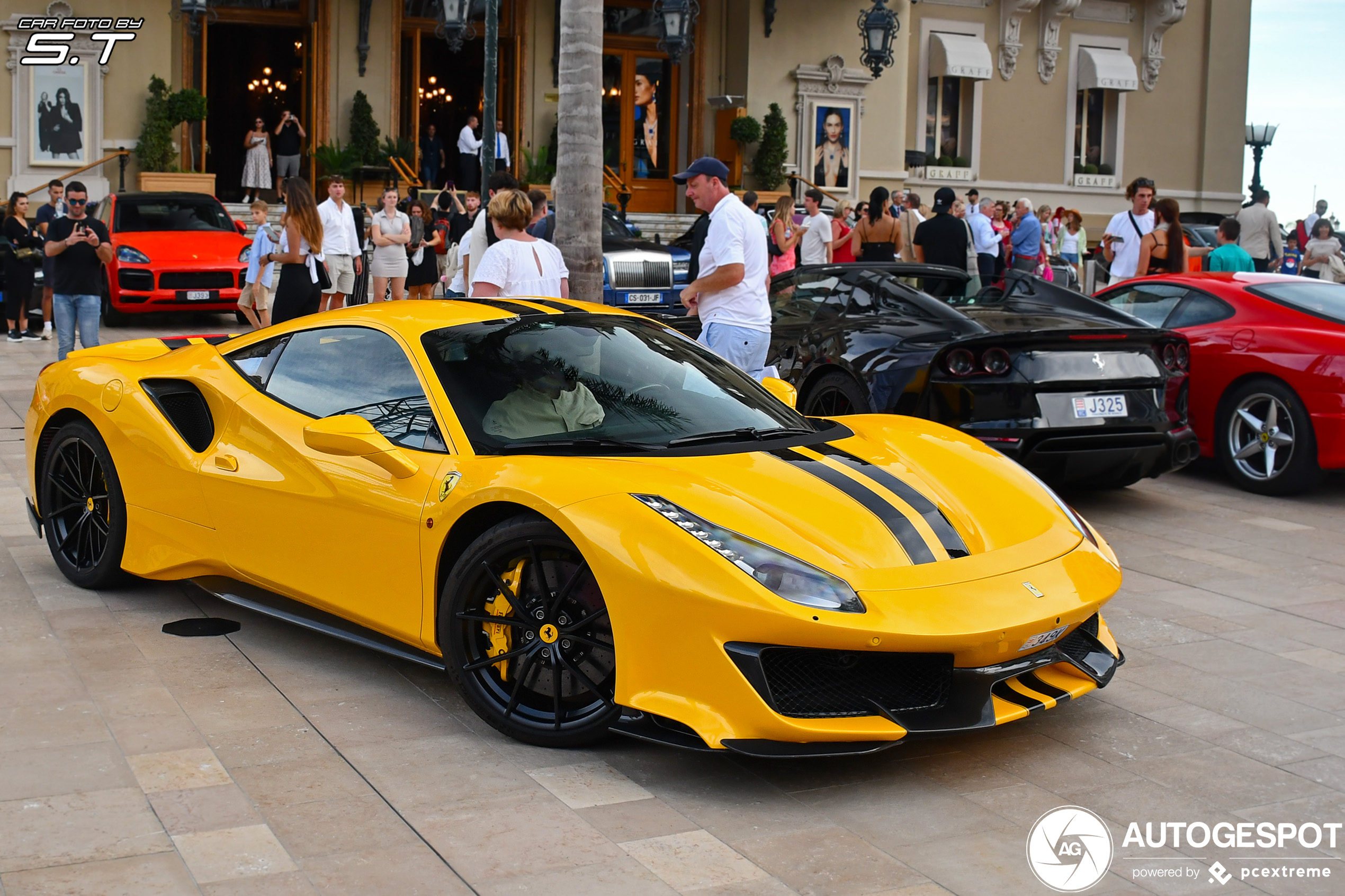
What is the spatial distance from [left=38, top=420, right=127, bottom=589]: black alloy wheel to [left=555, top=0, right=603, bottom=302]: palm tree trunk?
397 cm

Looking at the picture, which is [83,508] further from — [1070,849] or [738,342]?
[1070,849]

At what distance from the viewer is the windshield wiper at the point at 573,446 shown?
452cm

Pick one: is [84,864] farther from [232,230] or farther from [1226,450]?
[232,230]

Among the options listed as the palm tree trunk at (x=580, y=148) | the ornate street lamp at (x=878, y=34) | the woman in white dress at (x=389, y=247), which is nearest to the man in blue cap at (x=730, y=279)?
the palm tree trunk at (x=580, y=148)

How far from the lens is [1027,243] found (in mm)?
17438

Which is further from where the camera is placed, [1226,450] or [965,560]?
[1226,450]

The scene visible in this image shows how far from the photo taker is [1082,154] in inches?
1320

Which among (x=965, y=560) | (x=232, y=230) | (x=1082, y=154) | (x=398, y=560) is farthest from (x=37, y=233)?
(x=1082, y=154)

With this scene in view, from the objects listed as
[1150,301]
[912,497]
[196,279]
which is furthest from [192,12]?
[912,497]

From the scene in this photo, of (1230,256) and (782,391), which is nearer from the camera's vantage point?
(782,391)

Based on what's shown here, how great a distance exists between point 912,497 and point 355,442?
1743 millimetres

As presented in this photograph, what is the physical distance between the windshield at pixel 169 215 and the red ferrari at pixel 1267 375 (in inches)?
491

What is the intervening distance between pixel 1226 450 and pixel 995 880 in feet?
20.4

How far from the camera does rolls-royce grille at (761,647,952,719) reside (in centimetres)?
388
